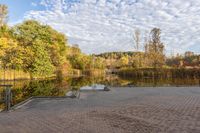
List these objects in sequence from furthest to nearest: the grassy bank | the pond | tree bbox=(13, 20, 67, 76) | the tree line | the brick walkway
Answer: the grassy bank < tree bbox=(13, 20, 67, 76) < the tree line < the pond < the brick walkway

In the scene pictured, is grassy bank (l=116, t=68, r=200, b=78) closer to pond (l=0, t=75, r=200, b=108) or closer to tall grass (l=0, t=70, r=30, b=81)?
pond (l=0, t=75, r=200, b=108)

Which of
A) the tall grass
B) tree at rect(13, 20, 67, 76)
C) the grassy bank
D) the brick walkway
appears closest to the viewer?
the brick walkway

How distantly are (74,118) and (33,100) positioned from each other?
168 inches

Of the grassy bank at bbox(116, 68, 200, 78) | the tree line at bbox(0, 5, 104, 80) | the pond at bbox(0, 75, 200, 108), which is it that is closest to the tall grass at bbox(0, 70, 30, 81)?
the tree line at bbox(0, 5, 104, 80)

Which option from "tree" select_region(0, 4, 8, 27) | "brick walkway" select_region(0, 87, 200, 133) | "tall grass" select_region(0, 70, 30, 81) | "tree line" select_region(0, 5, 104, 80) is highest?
"tree" select_region(0, 4, 8, 27)

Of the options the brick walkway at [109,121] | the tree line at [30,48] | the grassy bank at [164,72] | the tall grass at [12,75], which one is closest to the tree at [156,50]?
the grassy bank at [164,72]

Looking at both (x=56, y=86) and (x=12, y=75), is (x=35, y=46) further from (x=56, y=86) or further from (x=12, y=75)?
(x=56, y=86)

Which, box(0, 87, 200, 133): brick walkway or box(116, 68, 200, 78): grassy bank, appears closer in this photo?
box(0, 87, 200, 133): brick walkway

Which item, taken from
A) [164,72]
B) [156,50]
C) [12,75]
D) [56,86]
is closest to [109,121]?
[56,86]

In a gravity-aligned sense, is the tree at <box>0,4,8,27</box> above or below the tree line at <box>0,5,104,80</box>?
above

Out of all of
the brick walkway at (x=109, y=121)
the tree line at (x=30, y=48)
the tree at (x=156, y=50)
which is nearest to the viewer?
the brick walkway at (x=109, y=121)

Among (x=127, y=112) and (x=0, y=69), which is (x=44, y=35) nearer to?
(x=0, y=69)

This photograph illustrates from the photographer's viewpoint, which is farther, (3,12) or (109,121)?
(3,12)

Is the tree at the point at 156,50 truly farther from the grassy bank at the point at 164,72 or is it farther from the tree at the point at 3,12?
the tree at the point at 3,12
